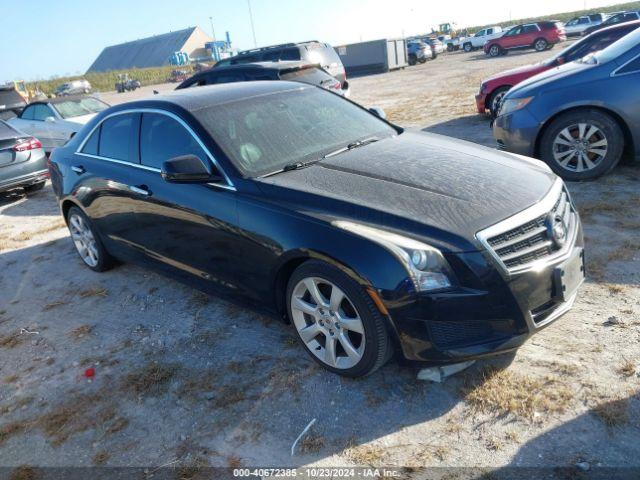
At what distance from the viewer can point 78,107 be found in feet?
37.8

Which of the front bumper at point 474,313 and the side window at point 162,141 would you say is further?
the side window at point 162,141

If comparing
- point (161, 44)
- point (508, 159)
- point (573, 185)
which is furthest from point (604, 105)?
point (161, 44)

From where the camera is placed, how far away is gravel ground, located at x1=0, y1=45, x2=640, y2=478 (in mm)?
2506

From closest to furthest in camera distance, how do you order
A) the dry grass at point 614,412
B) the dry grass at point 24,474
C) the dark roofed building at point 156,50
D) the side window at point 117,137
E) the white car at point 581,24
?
the dry grass at point 614,412 < the dry grass at point 24,474 < the side window at point 117,137 < the white car at point 581,24 < the dark roofed building at point 156,50

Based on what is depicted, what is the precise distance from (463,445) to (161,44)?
107 metres

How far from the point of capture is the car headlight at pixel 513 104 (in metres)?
5.93

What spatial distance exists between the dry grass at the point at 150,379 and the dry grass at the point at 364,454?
52.4 inches

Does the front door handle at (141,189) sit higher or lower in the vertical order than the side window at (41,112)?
lower

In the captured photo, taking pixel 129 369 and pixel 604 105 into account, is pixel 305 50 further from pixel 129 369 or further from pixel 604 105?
pixel 129 369

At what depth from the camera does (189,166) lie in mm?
3283

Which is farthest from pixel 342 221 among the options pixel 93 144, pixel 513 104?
pixel 513 104

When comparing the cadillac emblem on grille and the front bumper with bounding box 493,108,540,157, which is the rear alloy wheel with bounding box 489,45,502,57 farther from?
the cadillac emblem on grille

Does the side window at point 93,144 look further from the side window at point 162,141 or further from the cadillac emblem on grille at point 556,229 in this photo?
the cadillac emblem on grille at point 556,229

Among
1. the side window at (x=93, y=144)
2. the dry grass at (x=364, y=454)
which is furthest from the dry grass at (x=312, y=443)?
the side window at (x=93, y=144)
